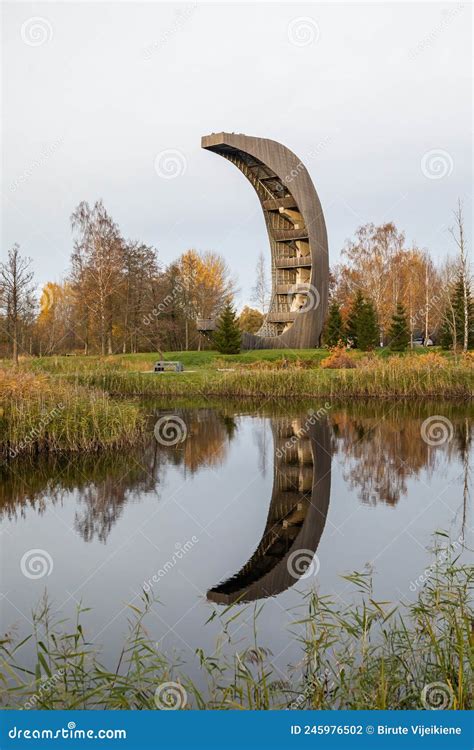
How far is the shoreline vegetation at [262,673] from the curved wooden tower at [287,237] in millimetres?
22460

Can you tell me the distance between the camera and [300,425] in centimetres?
1269

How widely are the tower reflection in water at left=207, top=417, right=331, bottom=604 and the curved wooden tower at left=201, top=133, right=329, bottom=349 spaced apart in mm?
15974

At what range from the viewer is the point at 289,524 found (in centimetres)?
632

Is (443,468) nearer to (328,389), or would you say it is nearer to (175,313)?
(328,389)

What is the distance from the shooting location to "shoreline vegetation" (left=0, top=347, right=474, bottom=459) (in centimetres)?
938

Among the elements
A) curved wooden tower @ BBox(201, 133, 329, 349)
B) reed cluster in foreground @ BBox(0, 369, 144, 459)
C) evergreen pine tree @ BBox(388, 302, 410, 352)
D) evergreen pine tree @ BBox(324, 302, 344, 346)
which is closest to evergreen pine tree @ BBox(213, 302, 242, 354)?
curved wooden tower @ BBox(201, 133, 329, 349)

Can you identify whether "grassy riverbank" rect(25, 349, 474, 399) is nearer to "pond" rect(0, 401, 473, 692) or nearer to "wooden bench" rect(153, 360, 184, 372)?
"wooden bench" rect(153, 360, 184, 372)

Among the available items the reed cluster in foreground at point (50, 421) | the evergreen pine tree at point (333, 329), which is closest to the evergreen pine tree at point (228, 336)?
the evergreen pine tree at point (333, 329)

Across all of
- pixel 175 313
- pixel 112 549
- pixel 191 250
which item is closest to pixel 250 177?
pixel 175 313

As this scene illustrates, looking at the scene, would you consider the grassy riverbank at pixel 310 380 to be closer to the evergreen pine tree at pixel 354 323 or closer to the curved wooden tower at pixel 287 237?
the curved wooden tower at pixel 287 237

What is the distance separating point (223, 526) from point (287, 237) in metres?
22.7

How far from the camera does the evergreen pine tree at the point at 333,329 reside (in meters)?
26.6

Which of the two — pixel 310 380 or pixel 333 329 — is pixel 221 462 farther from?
pixel 333 329

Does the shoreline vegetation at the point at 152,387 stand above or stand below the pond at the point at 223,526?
above
